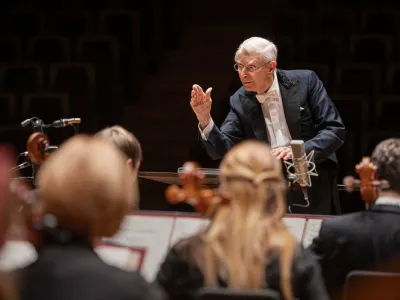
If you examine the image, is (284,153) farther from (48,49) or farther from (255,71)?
(48,49)

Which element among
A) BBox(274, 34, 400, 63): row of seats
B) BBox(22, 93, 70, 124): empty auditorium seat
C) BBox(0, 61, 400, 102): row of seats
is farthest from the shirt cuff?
BBox(274, 34, 400, 63): row of seats

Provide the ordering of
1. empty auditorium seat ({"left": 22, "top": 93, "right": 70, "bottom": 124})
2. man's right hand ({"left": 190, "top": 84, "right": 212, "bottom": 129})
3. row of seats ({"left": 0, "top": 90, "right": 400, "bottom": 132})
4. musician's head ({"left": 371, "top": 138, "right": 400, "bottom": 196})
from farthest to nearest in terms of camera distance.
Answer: empty auditorium seat ({"left": 22, "top": 93, "right": 70, "bottom": 124}), row of seats ({"left": 0, "top": 90, "right": 400, "bottom": 132}), man's right hand ({"left": 190, "top": 84, "right": 212, "bottom": 129}), musician's head ({"left": 371, "top": 138, "right": 400, "bottom": 196})

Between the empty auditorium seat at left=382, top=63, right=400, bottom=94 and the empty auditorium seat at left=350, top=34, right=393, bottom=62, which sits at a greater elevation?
the empty auditorium seat at left=350, top=34, right=393, bottom=62

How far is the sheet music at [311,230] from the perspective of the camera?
3411 millimetres

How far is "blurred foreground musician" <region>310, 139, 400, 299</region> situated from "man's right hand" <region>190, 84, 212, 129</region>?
1418 millimetres

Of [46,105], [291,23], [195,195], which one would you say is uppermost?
[291,23]

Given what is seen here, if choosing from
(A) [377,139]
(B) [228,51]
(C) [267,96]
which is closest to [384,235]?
(C) [267,96]

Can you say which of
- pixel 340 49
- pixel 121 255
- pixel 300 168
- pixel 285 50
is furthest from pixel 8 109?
pixel 121 255

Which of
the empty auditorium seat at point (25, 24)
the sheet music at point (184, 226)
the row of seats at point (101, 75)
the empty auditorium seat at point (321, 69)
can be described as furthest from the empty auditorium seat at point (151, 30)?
the sheet music at point (184, 226)

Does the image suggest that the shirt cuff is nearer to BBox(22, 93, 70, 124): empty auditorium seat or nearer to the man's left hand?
the man's left hand

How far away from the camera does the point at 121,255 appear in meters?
2.99

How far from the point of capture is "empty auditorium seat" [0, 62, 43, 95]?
282 inches

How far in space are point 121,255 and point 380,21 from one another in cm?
491

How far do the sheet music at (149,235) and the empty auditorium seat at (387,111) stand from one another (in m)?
3.32
